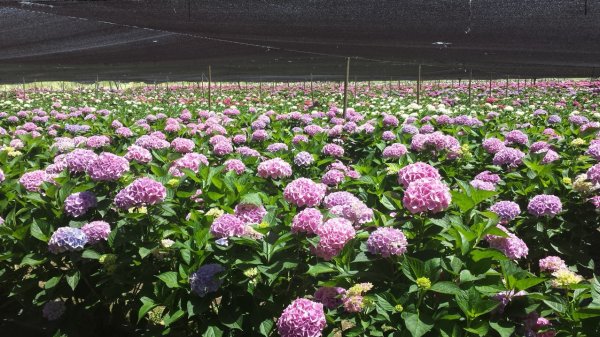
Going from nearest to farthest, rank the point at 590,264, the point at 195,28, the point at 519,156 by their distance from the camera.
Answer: the point at 590,264 → the point at 519,156 → the point at 195,28

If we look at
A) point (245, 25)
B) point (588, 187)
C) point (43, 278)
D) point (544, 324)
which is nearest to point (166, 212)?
point (43, 278)

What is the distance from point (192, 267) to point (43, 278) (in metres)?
1.06

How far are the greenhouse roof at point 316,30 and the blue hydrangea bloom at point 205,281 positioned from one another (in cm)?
555

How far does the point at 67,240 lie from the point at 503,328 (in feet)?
5.69

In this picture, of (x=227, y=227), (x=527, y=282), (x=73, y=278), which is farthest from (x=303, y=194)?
(x=73, y=278)

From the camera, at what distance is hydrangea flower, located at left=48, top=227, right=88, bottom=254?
2.21 meters

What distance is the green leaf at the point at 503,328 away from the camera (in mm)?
1669

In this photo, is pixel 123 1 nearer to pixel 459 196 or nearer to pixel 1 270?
pixel 1 270

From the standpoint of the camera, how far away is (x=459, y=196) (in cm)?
213

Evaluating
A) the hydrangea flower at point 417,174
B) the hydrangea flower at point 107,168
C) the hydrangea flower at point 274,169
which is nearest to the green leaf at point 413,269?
the hydrangea flower at point 417,174

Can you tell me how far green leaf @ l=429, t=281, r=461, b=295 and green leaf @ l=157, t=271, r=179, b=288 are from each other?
3.15 feet

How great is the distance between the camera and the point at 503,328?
170 cm

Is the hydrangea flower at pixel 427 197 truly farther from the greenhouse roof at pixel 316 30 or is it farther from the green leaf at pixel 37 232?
the greenhouse roof at pixel 316 30

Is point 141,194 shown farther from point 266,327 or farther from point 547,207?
point 547,207
